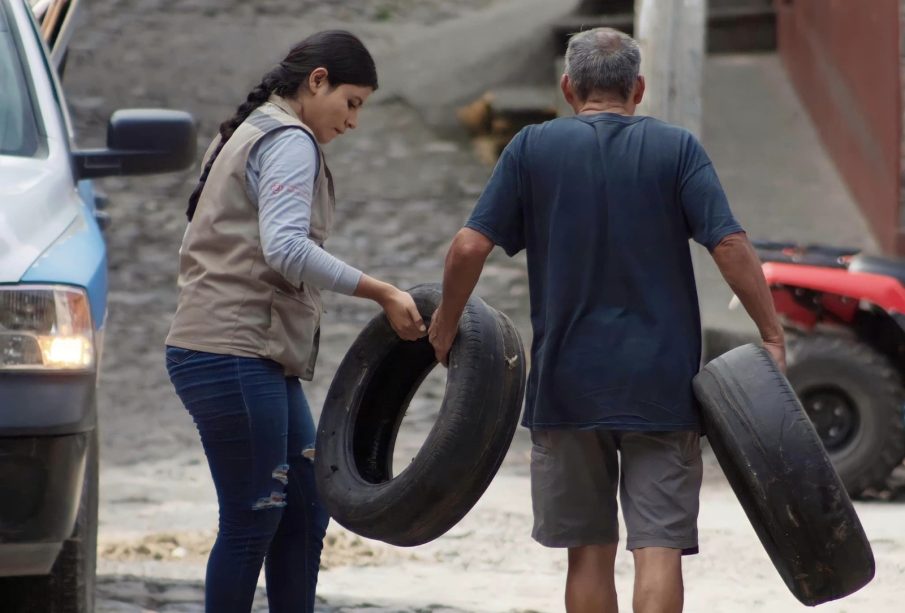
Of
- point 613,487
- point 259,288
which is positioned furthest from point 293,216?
point 613,487

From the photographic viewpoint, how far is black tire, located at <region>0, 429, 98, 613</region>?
4.87 meters

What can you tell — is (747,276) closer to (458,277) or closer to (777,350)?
(777,350)

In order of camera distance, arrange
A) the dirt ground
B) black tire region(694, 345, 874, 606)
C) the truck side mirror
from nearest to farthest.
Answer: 1. black tire region(694, 345, 874, 606)
2. the truck side mirror
3. the dirt ground

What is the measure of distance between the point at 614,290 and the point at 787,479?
2.11 feet

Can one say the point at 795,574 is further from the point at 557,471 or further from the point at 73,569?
the point at 73,569

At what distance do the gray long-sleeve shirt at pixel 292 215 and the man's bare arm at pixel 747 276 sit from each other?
94cm

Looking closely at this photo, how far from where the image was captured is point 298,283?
4.14 meters

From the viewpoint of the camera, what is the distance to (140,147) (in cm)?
550

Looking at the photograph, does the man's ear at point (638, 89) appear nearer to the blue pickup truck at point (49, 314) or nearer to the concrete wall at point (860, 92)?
the blue pickup truck at point (49, 314)

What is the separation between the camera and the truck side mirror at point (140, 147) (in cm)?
545

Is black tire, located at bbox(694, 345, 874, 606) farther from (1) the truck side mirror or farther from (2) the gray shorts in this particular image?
(1) the truck side mirror

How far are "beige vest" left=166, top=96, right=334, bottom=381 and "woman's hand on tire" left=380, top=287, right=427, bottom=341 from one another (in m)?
0.25

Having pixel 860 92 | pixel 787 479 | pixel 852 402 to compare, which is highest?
pixel 787 479

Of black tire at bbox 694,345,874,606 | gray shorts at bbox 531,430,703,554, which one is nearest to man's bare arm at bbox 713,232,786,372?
black tire at bbox 694,345,874,606
